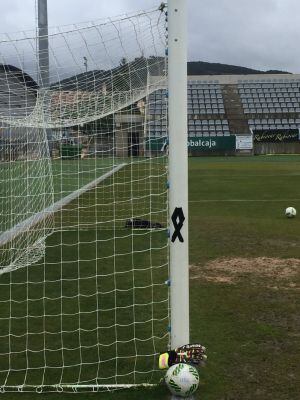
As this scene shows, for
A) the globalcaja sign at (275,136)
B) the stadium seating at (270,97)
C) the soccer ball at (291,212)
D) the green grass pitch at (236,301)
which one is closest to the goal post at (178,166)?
the green grass pitch at (236,301)

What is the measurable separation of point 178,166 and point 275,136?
48313 mm

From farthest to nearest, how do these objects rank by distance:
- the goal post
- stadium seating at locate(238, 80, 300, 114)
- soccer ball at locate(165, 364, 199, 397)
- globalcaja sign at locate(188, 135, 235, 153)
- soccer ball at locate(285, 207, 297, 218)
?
stadium seating at locate(238, 80, 300, 114)
globalcaja sign at locate(188, 135, 235, 153)
soccer ball at locate(285, 207, 297, 218)
the goal post
soccer ball at locate(165, 364, 199, 397)

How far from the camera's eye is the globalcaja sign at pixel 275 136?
50147 millimetres

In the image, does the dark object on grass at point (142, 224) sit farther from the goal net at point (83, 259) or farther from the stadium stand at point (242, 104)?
the stadium stand at point (242, 104)

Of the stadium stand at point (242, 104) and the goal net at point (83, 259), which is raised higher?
the stadium stand at point (242, 104)

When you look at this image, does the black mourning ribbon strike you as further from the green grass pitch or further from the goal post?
the green grass pitch

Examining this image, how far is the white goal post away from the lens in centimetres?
378

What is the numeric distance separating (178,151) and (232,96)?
2187 inches

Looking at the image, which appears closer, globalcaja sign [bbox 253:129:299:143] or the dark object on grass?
the dark object on grass

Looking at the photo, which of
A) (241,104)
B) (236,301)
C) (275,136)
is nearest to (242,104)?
(241,104)

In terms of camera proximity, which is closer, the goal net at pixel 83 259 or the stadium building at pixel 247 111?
the goal net at pixel 83 259

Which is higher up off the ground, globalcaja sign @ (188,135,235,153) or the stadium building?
the stadium building

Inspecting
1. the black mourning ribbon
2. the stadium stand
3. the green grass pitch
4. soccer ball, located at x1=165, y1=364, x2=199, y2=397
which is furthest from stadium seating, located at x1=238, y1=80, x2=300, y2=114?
soccer ball, located at x1=165, y1=364, x2=199, y2=397

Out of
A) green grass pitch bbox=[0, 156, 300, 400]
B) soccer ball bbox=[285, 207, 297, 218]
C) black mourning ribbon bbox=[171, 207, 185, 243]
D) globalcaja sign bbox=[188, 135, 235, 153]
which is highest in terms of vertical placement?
black mourning ribbon bbox=[171, 207, 185, 243]
